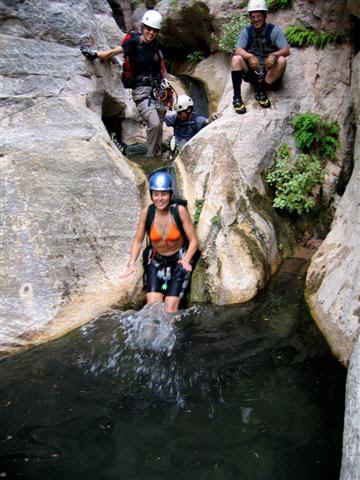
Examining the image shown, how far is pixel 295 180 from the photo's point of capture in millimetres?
6824

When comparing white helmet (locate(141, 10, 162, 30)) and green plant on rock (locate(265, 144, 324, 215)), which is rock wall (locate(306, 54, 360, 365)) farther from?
white helmet (locate(141, 10, 162, 30))

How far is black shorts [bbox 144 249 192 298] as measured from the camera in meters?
5.77

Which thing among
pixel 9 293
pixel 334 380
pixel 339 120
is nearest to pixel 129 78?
pixel 339 120

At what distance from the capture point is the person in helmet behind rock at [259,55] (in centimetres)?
A: 695

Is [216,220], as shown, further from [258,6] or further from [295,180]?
[258,6]

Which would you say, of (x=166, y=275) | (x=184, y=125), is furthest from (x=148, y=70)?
(x=166, y=275)

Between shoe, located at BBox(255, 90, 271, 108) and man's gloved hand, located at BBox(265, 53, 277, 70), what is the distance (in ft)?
1.41

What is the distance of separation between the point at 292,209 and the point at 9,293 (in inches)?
178

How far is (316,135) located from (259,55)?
1748 millimetres

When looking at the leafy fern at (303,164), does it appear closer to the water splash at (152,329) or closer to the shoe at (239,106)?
the shoe at (239,106)

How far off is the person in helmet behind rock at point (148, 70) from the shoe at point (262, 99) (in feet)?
6.48

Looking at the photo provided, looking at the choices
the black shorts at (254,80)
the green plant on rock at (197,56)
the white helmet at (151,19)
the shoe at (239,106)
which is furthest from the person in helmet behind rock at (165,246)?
the green plant on rock at (197,56)

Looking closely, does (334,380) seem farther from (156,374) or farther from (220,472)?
(156,374)

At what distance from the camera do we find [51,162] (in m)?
6.21
